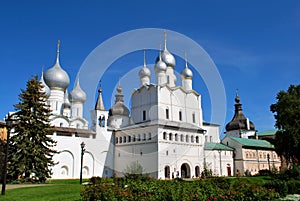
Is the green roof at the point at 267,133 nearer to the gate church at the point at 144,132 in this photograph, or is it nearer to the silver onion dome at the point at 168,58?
the gate church at the point at 144,132

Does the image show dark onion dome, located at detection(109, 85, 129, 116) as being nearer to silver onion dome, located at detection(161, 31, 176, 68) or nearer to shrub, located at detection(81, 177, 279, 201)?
silver onion dome, located at detection(161, 31, 176, 68)

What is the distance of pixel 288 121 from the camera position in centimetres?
2797

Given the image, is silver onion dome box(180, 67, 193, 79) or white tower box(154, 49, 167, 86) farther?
silver onion dome box(180, 67, 193, 79)

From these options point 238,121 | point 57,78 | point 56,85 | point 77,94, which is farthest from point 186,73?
point 238,121

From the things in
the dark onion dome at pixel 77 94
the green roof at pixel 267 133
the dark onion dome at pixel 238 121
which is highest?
the dark onion dome at pixel 77 94

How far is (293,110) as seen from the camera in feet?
90.5

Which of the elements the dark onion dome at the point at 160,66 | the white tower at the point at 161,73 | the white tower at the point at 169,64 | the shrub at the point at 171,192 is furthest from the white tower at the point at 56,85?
the shrub at the point at 171,192

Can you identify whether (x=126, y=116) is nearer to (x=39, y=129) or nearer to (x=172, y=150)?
(x=172, y=150)

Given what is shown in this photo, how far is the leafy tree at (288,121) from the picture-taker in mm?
27303

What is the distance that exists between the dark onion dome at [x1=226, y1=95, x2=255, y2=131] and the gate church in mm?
13051

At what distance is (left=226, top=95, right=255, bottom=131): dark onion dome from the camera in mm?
54841

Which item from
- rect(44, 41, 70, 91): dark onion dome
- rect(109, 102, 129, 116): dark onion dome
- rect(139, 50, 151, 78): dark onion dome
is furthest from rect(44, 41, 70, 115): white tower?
rect(139, 50, 151, 78): dark onion dome

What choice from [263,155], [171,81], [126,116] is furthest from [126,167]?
[263,155]

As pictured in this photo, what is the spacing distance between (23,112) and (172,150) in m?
16.1
